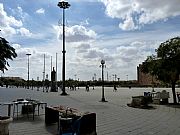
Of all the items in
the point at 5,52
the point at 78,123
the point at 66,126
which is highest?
the point at 5,52

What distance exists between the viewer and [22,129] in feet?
38.1

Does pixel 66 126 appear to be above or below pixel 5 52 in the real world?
below

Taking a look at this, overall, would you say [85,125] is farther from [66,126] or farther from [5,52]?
[5,52]

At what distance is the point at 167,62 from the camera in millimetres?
23422

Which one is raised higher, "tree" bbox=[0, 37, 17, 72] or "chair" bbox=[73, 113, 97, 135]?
"tree" bbox=[0, 37, 17, 72]

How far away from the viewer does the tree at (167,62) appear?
23.2 m

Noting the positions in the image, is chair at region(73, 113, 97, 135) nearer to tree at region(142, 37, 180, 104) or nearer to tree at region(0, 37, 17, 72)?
tree at region(0, 37, 17, 72)

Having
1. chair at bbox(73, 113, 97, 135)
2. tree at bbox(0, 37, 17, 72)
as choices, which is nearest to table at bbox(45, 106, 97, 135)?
chair at bbox(73, 113, 97, 135)

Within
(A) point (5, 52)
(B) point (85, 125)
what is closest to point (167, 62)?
(B) point (85, 125)

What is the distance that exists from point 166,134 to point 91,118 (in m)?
2.99

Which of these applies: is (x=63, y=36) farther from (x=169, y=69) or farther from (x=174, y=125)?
(x=174, y=125)

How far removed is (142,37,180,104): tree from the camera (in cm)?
2320

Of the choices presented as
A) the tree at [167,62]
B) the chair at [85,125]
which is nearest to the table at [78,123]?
the chair at [85,125]

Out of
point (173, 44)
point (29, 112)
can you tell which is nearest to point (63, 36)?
point (173, 44)
